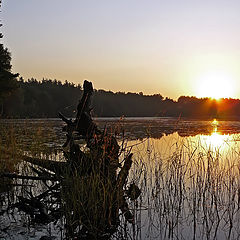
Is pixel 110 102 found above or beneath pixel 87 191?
above

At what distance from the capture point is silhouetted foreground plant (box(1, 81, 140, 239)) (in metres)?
4.73

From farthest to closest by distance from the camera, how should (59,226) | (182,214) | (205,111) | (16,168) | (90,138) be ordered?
(205,111), (16,168), (90,138), (182,214), (59,226)

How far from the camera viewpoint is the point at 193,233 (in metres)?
4.94

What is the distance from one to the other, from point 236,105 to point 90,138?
7339 centimetres

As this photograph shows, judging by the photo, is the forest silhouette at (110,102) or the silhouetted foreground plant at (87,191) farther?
the forest silhouette at (110,102)

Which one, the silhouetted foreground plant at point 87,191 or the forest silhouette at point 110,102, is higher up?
the forest silhouette at point 110,102

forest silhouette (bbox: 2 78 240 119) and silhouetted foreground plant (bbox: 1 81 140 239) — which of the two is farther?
forest silhouette (bbox: 2 78 240 119)

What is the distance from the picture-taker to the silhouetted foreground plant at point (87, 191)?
186 inches

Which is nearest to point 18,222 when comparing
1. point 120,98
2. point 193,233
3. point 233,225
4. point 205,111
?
point 193,233

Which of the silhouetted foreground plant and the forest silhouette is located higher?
the forest silhouette

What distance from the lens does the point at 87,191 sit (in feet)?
16.1

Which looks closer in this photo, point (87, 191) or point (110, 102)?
point (87, 191)

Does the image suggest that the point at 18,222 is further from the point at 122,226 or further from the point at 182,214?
the point at 182,214

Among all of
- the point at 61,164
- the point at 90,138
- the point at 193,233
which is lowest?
the point at 193,233
